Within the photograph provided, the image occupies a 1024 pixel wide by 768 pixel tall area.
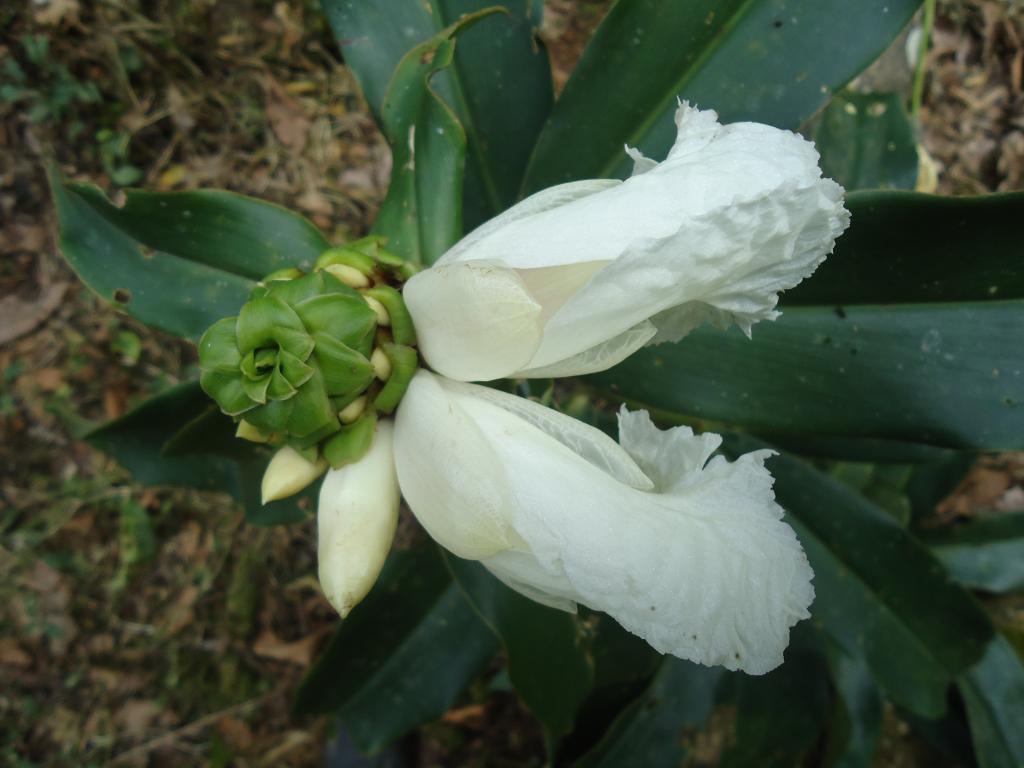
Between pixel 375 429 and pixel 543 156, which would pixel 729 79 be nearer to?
pixel 543 156

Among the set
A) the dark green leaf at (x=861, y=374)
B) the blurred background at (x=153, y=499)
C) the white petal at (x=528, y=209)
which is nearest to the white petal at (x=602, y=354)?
the white petal at (x=528, y=209)

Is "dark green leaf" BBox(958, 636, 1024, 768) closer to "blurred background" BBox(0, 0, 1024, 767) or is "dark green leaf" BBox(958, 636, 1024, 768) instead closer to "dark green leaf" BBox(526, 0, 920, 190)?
"blurred background" BBox(0, 0, 1024, 767)

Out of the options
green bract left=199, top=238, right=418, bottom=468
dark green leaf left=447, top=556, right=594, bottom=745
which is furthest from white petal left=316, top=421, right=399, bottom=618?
dark green leaf left=447, top=556, right=594, bottom=745

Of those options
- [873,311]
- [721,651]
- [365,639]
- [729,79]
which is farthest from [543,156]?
[365,639]

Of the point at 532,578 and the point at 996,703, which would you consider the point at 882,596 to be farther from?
the point at 532,578

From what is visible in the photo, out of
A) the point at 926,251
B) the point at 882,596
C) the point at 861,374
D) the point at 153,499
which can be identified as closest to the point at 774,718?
the point at 882,596

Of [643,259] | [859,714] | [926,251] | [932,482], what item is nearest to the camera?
[643,259]

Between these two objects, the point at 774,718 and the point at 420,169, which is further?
the point at 774,718
